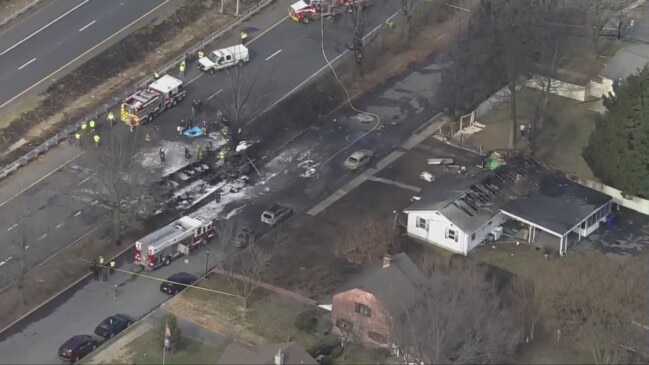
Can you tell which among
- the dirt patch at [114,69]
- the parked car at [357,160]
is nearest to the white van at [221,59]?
the dirt patch at [114,69]

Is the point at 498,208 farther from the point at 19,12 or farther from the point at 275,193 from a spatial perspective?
the point at 19,12

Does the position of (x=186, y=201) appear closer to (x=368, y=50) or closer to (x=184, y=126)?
(x=184, y=126)

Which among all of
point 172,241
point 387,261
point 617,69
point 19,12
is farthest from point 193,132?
point 617,69

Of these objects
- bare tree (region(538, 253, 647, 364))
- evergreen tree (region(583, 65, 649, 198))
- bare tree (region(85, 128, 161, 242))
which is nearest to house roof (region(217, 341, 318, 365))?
bare tree (region(538, 253, 647, 364))

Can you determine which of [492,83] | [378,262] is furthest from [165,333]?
[492,83]

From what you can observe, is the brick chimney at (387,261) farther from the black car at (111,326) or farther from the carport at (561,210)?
the black car at (111,326)
